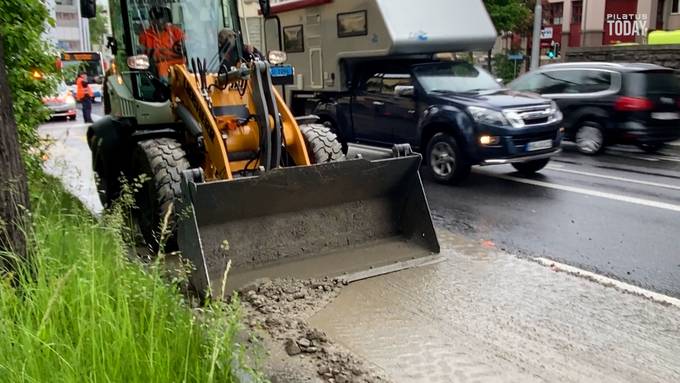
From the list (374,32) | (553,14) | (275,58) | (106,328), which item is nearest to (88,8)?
(275,58)

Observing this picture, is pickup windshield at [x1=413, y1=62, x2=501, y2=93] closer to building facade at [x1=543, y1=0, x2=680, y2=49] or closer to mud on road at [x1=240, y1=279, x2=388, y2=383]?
mud on road at [x1=240, y1=279, x2=388, y2=383]

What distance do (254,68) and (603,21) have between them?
3730 cm

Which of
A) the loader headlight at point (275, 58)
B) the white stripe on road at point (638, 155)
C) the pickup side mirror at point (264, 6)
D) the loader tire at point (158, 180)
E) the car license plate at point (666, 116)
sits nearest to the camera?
the loader tire at point (158, 180)

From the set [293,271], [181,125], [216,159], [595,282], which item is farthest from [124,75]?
[595,282]

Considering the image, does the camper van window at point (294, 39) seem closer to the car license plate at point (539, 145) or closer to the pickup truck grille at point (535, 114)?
the pickup truck grille at point (535, 114)

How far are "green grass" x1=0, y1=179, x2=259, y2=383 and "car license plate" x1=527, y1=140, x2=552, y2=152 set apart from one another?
6.71 metres

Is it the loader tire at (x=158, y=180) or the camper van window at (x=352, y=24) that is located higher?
the camper van window at (x=352, y=24)

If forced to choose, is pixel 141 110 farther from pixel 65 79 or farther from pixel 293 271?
pixel 293 271

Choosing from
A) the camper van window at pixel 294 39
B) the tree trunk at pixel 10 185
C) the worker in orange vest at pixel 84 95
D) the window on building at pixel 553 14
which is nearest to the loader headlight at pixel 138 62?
the tree trunk at pixel 10 185

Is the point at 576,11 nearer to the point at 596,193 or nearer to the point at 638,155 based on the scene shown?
the point at 638,155

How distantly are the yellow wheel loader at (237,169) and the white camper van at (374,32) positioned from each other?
11.4 feet

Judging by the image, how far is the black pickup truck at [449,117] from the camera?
8953 millimetres

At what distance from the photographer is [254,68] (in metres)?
5.29

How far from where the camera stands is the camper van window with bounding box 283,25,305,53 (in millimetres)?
13273
